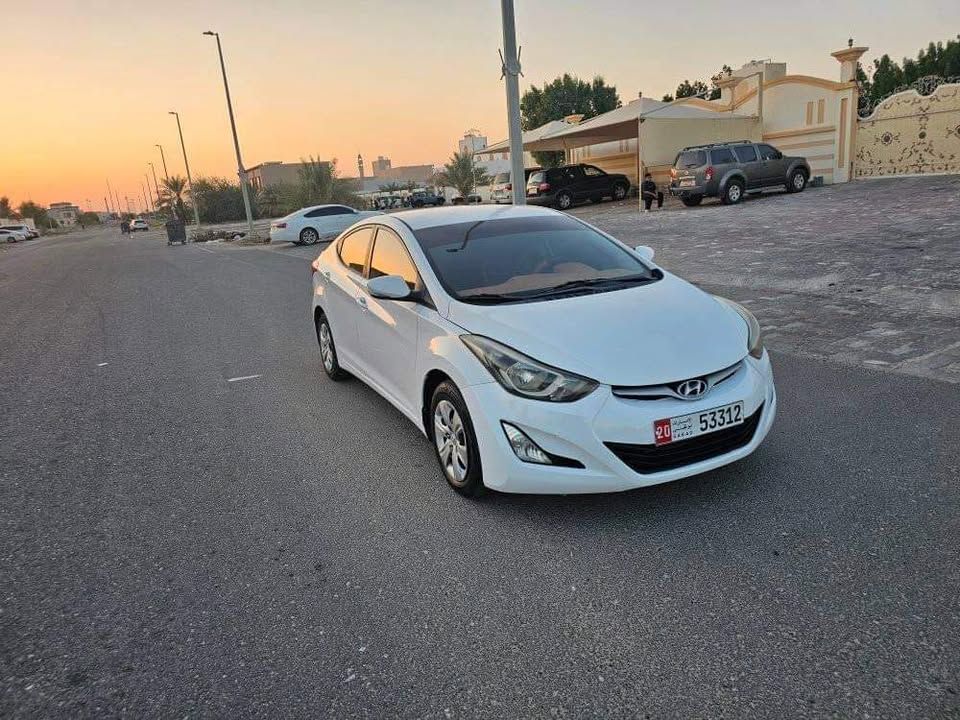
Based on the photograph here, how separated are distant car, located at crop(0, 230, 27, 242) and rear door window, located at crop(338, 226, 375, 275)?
245ft

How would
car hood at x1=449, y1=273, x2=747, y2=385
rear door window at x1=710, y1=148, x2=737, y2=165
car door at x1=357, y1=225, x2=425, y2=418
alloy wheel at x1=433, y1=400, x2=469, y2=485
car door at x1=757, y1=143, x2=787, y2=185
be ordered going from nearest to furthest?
car hood at x1=449, y1=273, x2=747, y2=385 → alloy wheel at x1=433, y1=400, x2=469, y2=485 → car door at x1=357, y1=225, x2=425, y2=418 → rear door window at x1=710, y1=148, x2=737, y2=165 → car door at x1=757, y1=143, x2=787, y2=185

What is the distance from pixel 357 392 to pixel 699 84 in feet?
209

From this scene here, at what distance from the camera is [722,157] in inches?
841

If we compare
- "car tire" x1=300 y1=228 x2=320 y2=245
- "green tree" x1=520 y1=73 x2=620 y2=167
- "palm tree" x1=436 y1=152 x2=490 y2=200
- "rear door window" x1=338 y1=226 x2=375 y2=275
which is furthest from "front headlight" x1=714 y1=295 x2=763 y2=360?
"green tree" x1=520 y1=73 x2=620 y2=167

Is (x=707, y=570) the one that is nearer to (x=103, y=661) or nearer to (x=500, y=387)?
(x=500, y=387)

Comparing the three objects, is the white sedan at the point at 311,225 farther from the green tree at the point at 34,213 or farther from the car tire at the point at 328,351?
the green tree at the point at 34,213

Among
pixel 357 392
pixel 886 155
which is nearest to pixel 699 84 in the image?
pixel 886 155

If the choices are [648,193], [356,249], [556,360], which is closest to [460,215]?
[356,249]

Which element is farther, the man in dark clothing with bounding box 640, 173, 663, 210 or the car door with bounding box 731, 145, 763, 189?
the man in dark clothing with bounding box 640, 173, 663, 210

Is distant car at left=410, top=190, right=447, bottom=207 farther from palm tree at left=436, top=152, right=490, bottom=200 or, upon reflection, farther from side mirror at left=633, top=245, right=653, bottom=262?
side mirror at left=633, top=245, right=653, bottom=262

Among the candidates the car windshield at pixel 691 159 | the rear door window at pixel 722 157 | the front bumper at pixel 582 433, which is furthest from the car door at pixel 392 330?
the rear door window at pixel 722 157

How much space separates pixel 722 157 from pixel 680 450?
20.2m

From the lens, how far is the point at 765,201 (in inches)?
824

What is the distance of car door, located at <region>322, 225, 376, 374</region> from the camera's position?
5352 millimetres
